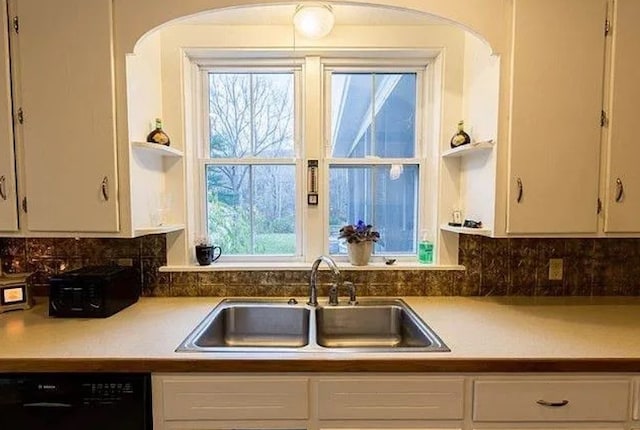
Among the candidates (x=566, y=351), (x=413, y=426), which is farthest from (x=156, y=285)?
(x=566, y=351)

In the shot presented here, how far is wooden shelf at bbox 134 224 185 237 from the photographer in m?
1.67

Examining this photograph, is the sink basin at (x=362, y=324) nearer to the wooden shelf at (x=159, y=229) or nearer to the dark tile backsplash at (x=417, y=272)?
the dark tile backsplash at (x=417, y=272)

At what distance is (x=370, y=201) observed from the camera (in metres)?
2.14

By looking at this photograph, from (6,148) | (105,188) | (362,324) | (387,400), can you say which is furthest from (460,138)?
(6,148)

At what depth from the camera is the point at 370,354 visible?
1274mm

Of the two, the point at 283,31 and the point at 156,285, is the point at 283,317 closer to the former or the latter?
the point at 156,285

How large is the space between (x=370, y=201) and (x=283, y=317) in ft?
2.59

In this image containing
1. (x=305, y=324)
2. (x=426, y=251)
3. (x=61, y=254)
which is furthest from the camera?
(x=426, y=251)

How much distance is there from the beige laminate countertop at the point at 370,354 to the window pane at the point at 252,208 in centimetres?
49

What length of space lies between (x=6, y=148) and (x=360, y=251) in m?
1.63

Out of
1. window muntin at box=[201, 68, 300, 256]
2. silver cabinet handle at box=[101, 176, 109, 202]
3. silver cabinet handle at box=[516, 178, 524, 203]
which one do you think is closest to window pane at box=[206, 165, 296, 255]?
window muntin at box=[201, 68, 300, 256]

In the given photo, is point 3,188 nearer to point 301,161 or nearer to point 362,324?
point 301,161

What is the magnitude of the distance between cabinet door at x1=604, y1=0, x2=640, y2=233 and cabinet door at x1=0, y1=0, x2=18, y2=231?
2.46m

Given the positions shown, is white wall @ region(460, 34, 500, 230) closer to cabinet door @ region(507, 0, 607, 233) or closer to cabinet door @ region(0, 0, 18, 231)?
cabinet door @ region(507, 0, 607, 233)
